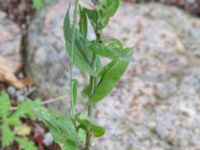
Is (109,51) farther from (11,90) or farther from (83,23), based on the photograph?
(11,90)

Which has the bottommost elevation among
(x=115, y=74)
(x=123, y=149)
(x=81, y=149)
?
(x=123, y=149)

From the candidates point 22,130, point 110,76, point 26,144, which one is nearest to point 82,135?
point 110,76

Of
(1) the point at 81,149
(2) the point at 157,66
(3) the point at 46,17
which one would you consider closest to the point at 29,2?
(3) the point at 46,17

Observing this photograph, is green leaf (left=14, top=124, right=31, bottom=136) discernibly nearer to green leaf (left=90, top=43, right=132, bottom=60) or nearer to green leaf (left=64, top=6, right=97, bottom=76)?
green leaf (left=64, top=6, right=97, bottom=76)

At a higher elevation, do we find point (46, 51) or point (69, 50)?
point (69, 50)

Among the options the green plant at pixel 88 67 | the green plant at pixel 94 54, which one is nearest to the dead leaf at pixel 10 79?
the green plant at pixel 88 67

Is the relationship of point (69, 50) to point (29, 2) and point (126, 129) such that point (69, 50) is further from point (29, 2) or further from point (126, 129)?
Answer: point (29, 2)
